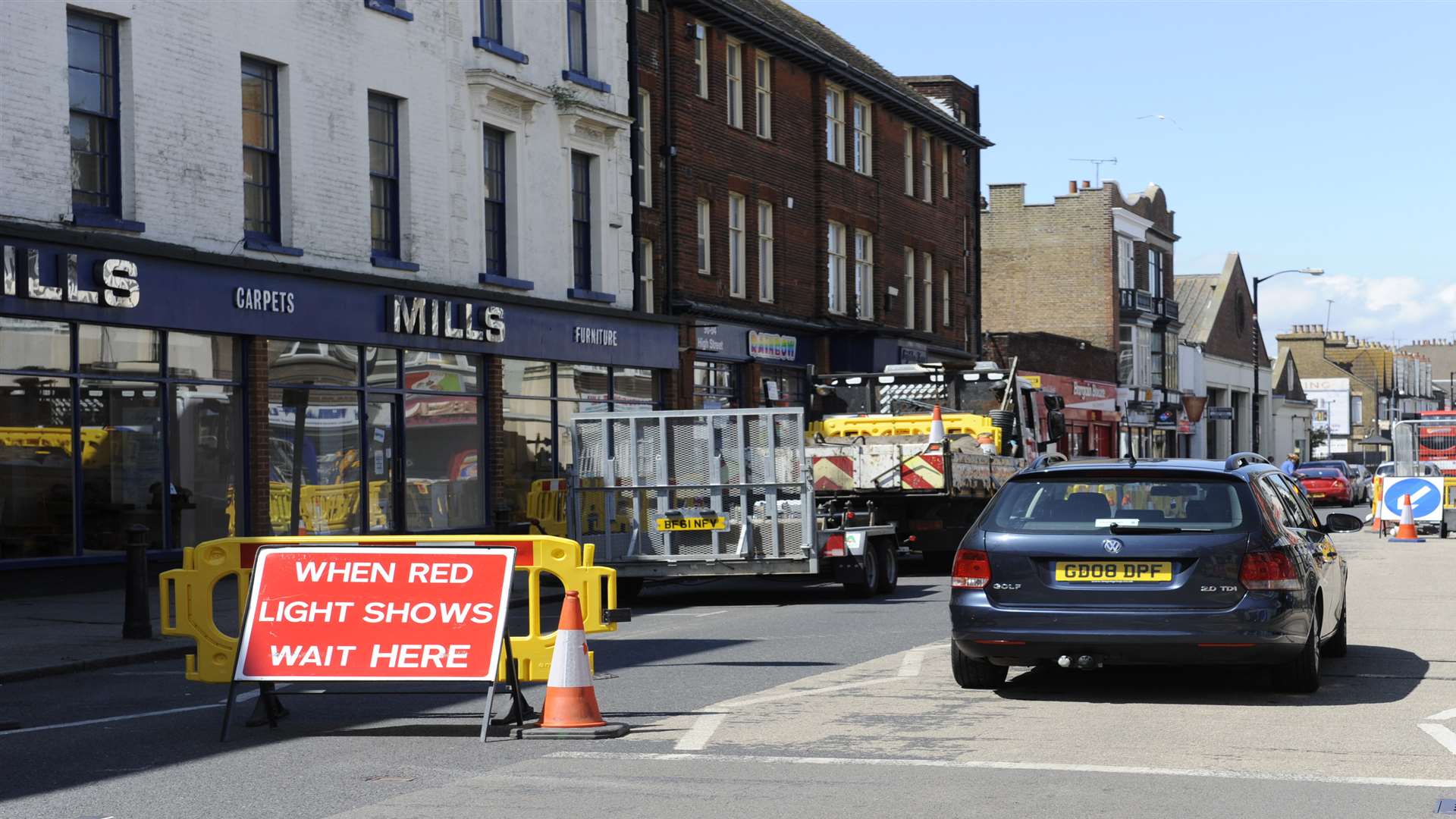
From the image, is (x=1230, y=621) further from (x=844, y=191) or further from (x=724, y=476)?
(x=844, y=191)

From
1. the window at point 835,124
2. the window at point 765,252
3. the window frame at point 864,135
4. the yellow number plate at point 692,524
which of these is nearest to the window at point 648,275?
the window at point 765,252

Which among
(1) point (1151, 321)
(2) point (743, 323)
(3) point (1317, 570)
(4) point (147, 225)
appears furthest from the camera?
(1) point (1151, 321)

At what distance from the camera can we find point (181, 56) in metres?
20.4

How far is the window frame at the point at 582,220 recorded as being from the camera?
28969 millimetres

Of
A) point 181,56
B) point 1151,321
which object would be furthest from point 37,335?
point 1151,321

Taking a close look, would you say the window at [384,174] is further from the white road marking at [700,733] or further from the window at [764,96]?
the white road marking at [700,733]

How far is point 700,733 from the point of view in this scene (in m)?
9.24

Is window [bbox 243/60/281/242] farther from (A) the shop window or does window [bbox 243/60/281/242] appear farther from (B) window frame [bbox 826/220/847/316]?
(B) window frame [bbox 826/220/847/316]

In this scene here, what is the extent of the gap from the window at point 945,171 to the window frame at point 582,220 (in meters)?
17.2

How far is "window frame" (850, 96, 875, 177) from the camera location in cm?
3925

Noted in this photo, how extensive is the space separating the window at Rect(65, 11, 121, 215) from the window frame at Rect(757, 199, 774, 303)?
16594mm

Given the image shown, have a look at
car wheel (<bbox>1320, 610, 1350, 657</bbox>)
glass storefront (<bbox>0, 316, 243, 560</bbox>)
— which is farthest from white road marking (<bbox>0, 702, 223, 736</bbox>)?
car wheel (<bbox>1320, 610, 1350, 657</bbox>)

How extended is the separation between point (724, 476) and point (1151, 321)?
52.0 metres

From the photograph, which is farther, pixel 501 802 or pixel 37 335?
pixel 37 335
